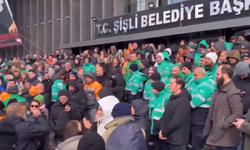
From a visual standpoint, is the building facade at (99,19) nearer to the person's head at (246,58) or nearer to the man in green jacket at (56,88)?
the person's head at (246,58)

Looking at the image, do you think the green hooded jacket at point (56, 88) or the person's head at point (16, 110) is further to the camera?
the green hooded jacket at point (56, 88)

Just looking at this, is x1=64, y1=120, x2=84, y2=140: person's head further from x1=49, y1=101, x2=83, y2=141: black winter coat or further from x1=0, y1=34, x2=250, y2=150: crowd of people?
x1=49, y1=101, x2=83, y2=141: black winter coat

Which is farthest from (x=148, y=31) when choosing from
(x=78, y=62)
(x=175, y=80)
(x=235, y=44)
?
(x=175, y=80)

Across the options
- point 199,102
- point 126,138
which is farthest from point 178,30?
point 126,138

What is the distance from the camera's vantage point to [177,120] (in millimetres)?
6215

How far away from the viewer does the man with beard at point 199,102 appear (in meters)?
6.78

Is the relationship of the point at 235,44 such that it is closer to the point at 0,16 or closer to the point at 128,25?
the point at 128,25

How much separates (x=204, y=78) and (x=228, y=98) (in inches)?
54.3

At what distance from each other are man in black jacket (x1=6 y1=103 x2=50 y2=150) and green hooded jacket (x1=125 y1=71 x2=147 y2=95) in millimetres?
4047

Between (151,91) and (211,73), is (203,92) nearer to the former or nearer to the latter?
(211,73)

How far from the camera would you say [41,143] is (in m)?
6.30

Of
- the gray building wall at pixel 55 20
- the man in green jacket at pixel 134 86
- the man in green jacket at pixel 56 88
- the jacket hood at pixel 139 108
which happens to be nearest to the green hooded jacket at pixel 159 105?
the jacket hood at pixel 139 108

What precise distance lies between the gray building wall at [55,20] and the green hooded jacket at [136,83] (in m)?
12.1

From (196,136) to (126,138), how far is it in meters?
2.82
